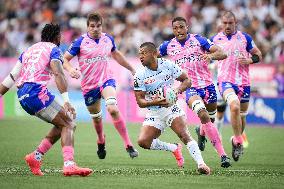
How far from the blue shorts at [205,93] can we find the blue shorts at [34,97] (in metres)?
3.37

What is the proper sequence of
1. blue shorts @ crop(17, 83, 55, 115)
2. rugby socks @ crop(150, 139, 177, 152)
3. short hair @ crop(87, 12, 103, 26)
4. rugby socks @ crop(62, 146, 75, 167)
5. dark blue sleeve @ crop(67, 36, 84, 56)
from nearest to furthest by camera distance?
rugby socks @ crop(62, 146, 75, 167)
blue shorts @ crop(17, 83, 55, 115)
rugby socks @ crop(150, 139, 177, 152)
short hair @ crop(87, 12, 103, 26)
dark blue sleeve @ crop(67, 36, 84, 56)

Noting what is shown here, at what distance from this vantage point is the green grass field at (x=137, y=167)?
11.8 meters

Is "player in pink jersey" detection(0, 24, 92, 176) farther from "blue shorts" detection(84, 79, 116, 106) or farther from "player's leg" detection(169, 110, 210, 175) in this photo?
"blue shorts" detection(84, 79, 116, 106)

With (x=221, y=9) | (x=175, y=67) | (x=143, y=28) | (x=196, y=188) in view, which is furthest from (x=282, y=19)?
(x=196, y=188)

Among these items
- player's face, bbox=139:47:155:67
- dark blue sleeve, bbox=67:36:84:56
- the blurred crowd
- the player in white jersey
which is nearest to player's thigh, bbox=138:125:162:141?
the player in white jersey

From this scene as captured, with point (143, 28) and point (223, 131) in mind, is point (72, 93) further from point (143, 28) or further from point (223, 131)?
point (223, 131)

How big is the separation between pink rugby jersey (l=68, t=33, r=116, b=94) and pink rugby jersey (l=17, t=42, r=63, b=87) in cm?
302

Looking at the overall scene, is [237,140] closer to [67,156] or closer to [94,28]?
[94,28]

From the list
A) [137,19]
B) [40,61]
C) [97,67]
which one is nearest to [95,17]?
[97,67]

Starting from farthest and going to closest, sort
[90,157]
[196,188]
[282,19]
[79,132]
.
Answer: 1. [282,19]
2. [79,132]
3. [90,157]
4. [196,188]

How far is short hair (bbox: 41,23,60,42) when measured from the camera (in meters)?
12.7

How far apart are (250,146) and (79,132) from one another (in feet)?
18.6

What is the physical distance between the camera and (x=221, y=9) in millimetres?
29359

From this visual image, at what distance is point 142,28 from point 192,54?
48.8 ft
